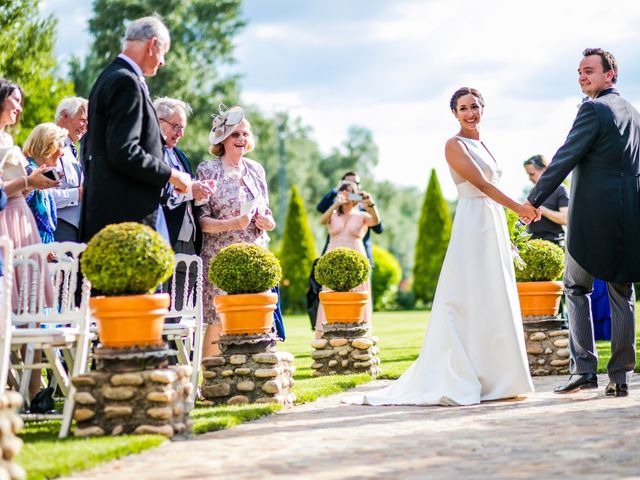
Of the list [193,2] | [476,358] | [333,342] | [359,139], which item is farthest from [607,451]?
[359,139]

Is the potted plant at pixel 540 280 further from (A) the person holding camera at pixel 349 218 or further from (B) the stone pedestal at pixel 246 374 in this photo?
(A) the person holding camera at pixel 349 218

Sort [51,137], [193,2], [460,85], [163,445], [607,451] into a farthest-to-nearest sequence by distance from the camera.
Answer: [193,2] → [460,85] → [51,137] → [163,445] → [607,451]

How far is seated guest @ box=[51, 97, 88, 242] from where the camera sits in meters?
6.71

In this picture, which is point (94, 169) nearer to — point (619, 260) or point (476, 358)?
point (476, 358)

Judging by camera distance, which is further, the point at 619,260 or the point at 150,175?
the point at 619,260

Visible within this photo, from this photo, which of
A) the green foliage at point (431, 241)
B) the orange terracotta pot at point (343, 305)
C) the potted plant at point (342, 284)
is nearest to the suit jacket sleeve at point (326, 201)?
the potted plant at point (342, 284)

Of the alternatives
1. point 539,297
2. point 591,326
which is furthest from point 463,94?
point 539,297

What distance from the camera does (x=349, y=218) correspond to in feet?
38.9

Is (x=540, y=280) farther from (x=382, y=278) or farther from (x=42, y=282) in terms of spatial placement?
(x=382, y=278)

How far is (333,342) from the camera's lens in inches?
336

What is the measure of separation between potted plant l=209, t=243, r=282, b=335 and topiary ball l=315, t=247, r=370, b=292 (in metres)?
2.37

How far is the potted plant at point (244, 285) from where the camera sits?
6.23 metres

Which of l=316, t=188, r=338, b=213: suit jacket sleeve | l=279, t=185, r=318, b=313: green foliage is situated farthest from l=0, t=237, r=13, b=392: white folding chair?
l=279, t=185, r=318, b=313: green foliage

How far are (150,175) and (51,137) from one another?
1276mm
